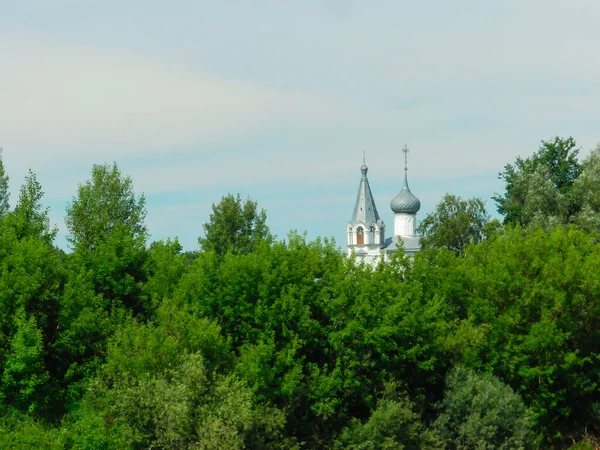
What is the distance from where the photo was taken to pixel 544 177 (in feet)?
231

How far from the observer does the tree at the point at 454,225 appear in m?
77.9

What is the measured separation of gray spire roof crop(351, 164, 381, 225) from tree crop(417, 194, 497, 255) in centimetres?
4912

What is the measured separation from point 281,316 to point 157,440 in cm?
730

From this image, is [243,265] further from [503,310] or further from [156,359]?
[503,310]

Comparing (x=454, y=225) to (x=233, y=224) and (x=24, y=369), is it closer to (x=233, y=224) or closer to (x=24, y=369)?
(x=233, y=224)

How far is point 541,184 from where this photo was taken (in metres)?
68.7

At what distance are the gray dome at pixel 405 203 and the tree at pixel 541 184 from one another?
52.1m

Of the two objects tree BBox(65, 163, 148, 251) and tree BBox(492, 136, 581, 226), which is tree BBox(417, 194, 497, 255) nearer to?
tree BBox(492, 136, 581, 226)

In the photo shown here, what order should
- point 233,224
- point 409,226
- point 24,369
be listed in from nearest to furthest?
point 24,369
point 233,224
point 409,226

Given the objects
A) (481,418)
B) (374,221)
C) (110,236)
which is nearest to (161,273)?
(110,236)

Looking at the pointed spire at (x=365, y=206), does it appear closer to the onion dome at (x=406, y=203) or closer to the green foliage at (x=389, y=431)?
the onion dome at (x=406, y=203)

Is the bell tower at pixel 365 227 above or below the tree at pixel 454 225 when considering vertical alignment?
above

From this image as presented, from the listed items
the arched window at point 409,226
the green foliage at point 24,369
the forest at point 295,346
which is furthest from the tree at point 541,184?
the arched window at point 409,226

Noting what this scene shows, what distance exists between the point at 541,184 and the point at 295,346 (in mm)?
34934
